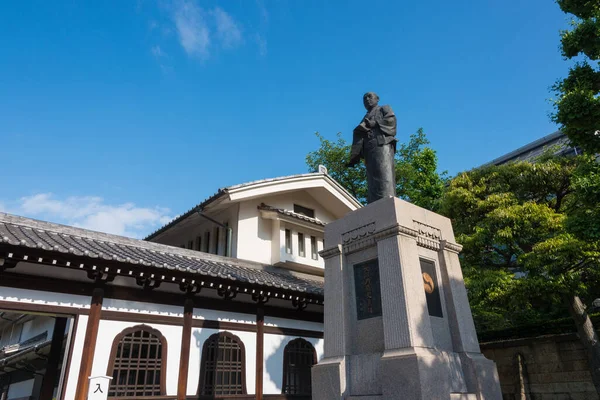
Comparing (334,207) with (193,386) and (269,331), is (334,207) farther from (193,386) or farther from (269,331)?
(193,386)

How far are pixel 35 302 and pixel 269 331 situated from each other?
6.28 metres

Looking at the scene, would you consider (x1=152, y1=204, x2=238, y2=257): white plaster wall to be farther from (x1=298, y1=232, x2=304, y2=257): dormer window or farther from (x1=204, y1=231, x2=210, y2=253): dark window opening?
(x1=298, y1=232, x2=304, y2=257): dormer window

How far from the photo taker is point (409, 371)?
6.55m

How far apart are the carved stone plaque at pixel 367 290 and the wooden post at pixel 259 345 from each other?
4953mm

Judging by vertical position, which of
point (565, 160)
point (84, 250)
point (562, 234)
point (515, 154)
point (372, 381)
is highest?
point (515, 154)

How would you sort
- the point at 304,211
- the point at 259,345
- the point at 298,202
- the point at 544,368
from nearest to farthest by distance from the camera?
1. the point at 259,345
2. the point at 544,368
3. the point at 298,202
4. the point at 304,211

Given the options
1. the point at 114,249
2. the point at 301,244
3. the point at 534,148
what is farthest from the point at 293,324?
the point at 534,148

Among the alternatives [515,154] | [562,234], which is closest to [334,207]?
[562,234]

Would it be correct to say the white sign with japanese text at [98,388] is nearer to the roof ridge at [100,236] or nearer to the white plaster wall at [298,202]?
the roof ridge at [100,236]

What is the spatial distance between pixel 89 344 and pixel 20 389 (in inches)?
492

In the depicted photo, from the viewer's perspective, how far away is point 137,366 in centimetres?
987

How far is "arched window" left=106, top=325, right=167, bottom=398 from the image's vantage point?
9534mm

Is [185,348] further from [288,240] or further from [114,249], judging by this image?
[288,240]

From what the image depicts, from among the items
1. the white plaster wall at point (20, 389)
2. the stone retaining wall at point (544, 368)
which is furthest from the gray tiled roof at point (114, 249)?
the white plaster wall at point (20, 389)
